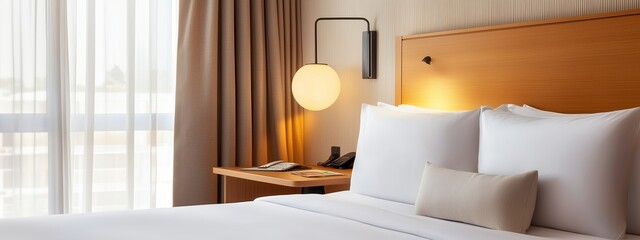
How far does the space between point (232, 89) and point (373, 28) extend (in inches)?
34.0

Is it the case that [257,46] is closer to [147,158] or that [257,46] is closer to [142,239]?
[147,158]

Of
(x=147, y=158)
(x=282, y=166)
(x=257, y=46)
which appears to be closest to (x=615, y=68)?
(x=282, y=166)

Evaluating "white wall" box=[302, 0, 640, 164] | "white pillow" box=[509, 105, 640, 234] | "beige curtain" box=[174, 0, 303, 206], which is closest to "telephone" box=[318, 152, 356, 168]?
"white wall" box=[302, 0, 640, 164]

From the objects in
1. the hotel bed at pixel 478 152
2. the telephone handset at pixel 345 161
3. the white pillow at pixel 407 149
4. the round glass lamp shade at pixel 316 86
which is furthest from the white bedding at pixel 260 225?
the round glass lamp shade at pixel 316 86

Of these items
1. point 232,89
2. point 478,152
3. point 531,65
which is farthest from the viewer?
point 232,89

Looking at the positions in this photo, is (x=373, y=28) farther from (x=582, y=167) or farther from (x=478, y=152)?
(x=582, y=167)

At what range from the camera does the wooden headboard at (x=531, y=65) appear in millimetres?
2922

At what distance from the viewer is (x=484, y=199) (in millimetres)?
2512

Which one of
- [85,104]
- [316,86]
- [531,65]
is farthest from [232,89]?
[531,65]

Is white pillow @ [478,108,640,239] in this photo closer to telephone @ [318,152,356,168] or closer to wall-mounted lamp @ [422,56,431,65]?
wall-mounted lamp @ [422,56,431,65]

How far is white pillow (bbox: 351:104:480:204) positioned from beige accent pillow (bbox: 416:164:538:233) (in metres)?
0.25

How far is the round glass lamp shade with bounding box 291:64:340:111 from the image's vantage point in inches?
159

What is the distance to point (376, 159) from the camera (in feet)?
10.5

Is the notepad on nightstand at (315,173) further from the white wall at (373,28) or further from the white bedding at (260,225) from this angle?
the white bedding at (260,225)
